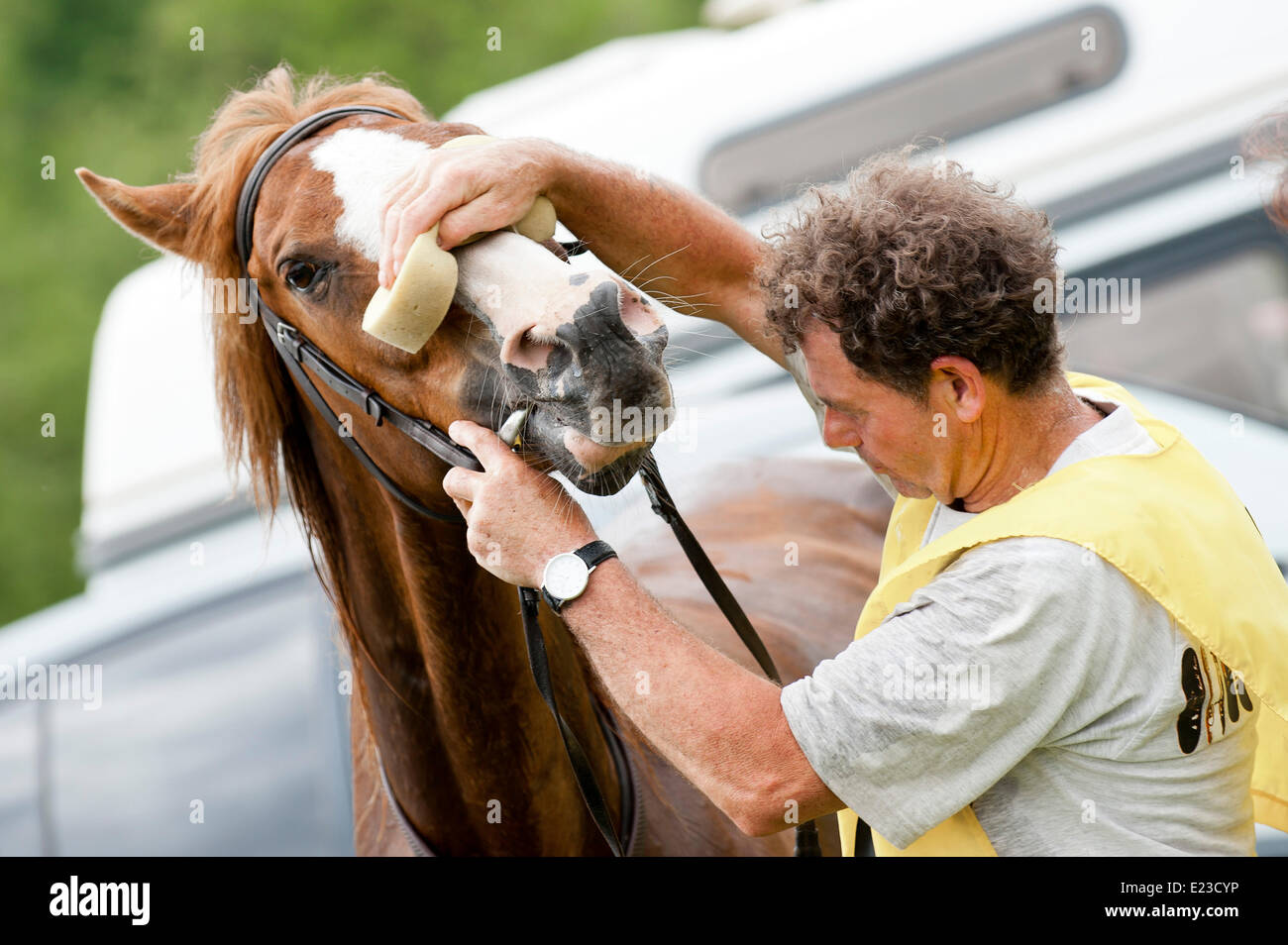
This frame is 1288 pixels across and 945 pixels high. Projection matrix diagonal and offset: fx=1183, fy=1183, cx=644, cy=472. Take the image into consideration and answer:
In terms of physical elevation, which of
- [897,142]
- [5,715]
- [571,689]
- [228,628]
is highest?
[897,142]

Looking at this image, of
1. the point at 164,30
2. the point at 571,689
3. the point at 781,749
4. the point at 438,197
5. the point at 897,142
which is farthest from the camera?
the point at 164,30

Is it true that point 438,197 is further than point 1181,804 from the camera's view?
Yes

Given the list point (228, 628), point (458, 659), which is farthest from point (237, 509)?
point (458, 659)

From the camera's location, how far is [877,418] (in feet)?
5.30

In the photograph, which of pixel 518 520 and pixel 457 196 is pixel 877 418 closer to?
pixel 518 520

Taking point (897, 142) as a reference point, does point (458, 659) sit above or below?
below

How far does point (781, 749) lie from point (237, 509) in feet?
15.3

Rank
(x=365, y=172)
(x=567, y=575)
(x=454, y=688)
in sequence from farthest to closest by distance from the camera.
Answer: (x=454, y=688)
(x=365, y=172)
(x=567, y=575)

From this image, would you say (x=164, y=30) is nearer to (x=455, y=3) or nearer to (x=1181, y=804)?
(x=455, y=3)

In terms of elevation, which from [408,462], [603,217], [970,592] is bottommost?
[970,592]

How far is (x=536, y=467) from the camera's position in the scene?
1.67 metres

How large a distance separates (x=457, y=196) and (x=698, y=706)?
0.75 m

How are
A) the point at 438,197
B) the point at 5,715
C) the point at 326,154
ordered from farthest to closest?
the point at 5,715
the point at 326,154
the point at 438,197

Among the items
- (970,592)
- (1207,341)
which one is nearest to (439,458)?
(970,592)
